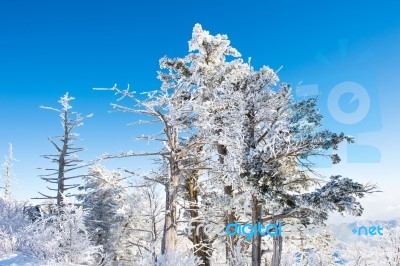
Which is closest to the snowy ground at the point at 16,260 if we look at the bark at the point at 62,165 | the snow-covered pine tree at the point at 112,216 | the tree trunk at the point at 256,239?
the tree trunk at the point at 256,239

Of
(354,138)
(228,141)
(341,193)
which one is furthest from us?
(228,141)

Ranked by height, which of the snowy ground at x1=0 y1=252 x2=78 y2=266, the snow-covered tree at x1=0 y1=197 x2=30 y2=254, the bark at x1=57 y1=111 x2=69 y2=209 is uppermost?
the bark at x1=57 y1=111 x2=69 y2=209

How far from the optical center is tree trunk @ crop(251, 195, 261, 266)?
12.5 meters

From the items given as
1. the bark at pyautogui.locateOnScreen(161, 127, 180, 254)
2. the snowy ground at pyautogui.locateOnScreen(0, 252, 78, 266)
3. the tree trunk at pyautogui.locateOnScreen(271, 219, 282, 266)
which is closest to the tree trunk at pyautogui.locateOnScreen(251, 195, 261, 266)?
the tree trunk at pyautogui.locateOnScreen(271, 219, 282, 266)

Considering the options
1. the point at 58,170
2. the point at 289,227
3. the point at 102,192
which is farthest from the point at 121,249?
the point at 289,227

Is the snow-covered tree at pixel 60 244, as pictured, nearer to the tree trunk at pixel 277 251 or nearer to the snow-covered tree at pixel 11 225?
the snow-covered tree at pixel 11 225

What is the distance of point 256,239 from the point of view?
12664 mm

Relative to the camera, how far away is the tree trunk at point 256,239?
12.5m

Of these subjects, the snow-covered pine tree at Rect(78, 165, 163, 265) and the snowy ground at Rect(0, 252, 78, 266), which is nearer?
the snowy ground at Rect(0, 252, 78, 266)

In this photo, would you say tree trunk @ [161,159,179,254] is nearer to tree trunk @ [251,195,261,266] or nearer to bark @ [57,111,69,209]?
tree trunk @ [251,195,261,266]

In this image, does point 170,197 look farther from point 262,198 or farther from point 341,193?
point 341,193

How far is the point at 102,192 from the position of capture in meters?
23.6

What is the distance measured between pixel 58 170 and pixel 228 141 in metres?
10.4

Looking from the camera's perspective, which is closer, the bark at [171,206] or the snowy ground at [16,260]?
the snowy ground at [16,260]
